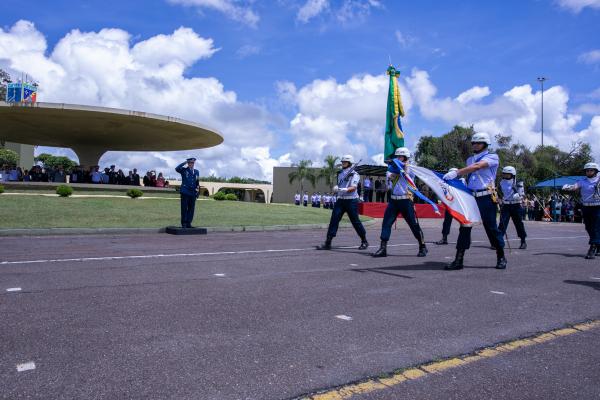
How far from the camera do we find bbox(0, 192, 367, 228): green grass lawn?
13.4 metres

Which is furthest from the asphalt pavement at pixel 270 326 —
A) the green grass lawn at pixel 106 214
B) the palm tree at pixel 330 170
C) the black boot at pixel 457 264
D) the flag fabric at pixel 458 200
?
the palm tree at pixel 330 170

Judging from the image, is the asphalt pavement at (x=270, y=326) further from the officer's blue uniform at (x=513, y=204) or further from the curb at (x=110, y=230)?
the curb at (x=110, y=230)

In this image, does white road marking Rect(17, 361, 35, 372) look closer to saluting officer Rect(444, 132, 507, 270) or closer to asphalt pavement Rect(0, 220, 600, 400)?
asphalt pavement Rect(0, 220, 600, 400)

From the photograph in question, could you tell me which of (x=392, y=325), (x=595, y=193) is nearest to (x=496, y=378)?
(x=392, y=325)

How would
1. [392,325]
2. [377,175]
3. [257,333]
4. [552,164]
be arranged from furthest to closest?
1. [552,164]
2. [377,175]
3. [392,325]
4. [257,333]

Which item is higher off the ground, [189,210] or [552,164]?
[552,164]

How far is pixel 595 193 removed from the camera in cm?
987

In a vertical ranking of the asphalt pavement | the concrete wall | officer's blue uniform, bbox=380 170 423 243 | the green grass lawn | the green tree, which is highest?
the green tree

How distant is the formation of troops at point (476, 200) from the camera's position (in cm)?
715

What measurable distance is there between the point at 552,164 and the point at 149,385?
60.2 m

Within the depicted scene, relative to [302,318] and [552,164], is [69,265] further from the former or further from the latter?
[552,164]

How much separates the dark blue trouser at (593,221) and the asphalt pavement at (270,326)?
2.63 meters

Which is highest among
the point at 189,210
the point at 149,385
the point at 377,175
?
the point at 377,175

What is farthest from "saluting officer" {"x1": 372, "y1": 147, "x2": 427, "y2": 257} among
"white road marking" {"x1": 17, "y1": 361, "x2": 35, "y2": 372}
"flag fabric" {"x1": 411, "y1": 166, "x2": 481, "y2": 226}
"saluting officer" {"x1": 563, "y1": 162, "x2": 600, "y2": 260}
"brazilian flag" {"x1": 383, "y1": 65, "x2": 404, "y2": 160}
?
"white road marking" {"x1": 17, "y1": 361, "x2": 35, "y2": 372}
